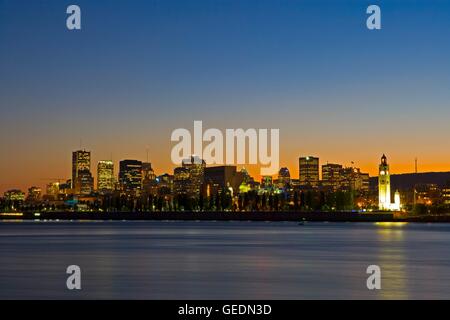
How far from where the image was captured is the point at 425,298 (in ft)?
116

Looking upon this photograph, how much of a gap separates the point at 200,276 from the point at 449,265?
16215 millimetres

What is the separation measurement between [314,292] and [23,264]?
22.3 meters

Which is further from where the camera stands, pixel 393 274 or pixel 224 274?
pixel 393 274

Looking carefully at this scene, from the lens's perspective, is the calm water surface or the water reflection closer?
the water reflection

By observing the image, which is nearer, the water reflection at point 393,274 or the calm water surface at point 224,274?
Result: the water reflection at point 393,274
